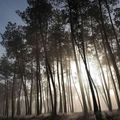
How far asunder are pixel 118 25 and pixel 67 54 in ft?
34.0

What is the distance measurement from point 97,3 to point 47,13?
716cm

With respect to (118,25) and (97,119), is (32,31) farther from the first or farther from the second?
(97,119)

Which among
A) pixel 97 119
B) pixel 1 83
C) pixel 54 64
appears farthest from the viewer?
pixel 1 83

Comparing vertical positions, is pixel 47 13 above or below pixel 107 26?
above

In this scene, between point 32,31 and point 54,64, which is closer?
point 32,31

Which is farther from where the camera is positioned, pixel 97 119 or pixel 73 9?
pixel 73 9

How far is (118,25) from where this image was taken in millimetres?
27969

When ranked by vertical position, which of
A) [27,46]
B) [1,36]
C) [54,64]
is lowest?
[54,64]

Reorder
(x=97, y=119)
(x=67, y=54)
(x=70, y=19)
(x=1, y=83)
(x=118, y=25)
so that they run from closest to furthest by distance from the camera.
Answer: (x=97, y=119), (x=70, y=19), (x=118, y=25), (x=67, y=54), (x=1, y=83)

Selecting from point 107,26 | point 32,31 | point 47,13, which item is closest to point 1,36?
point 32,31

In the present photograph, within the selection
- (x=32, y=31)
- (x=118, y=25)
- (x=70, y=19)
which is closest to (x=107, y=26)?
(x=118, y=25)

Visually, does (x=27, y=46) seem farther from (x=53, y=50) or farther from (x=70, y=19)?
(x=70, y=19)

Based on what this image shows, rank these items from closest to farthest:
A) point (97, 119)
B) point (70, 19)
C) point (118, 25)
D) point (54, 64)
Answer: point (97, 119) < point (70, 19) < point (118, 25) < point (54, 64)

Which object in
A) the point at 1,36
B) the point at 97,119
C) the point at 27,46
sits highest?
the point at 1,36
